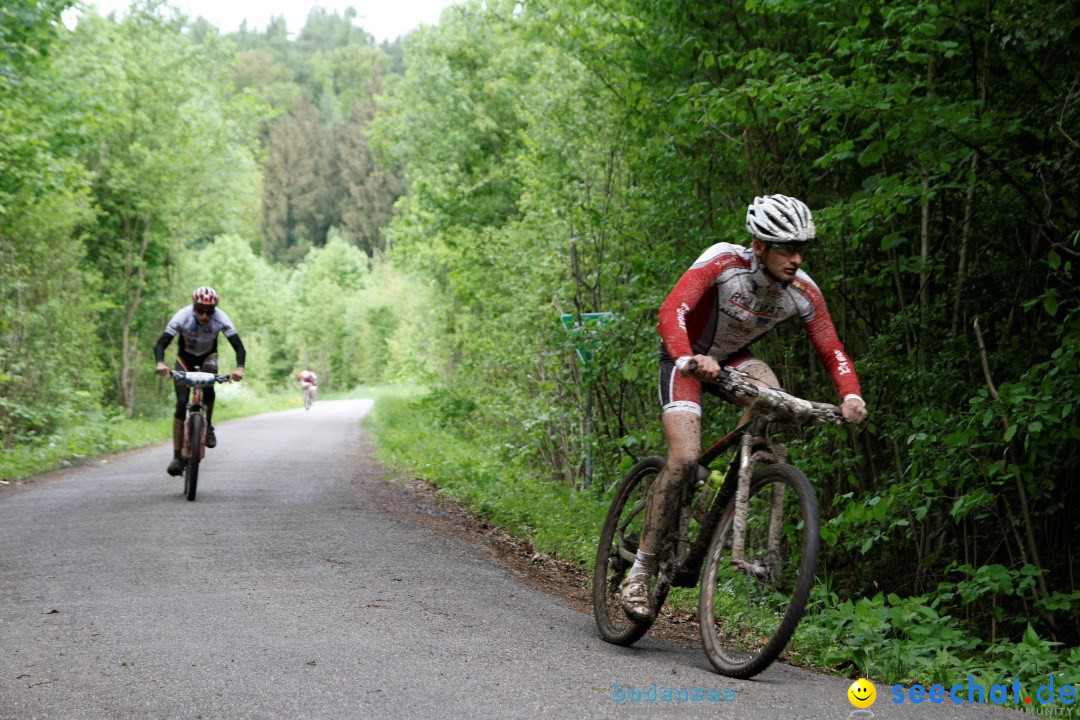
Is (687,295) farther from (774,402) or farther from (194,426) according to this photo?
(194,426)

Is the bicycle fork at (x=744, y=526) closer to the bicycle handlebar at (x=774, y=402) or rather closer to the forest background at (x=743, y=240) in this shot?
the bicycle handlebar at (x=774, y=402)

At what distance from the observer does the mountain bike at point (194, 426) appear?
35.9ft

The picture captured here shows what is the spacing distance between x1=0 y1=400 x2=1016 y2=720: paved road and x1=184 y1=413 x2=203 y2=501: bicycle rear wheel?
37.2 inches

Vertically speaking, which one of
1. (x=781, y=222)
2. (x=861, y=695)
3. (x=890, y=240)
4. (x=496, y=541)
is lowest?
(x=496, y=541)

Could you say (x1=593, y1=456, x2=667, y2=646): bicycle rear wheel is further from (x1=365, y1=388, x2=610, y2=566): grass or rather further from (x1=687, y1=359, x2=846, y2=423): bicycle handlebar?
(x1=365, y1=388, x2=610, y2=566): grass

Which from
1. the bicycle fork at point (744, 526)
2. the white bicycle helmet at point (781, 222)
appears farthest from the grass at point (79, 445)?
the white bicycle helmet at point (781, 222)

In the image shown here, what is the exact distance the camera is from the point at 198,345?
11438mm

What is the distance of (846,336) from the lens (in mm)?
8742

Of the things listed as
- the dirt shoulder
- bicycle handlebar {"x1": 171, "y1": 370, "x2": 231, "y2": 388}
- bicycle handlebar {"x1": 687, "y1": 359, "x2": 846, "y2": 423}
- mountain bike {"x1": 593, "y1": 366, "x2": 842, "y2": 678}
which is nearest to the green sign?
the dirt shoulder

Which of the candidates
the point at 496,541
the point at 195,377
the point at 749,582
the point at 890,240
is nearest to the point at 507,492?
the point at 496,541

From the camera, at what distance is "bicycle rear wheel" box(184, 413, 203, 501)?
10922 mm

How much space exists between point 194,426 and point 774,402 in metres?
7.72

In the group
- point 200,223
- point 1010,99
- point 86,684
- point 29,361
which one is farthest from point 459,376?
point 86,684

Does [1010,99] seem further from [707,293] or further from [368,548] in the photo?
[368,548]
